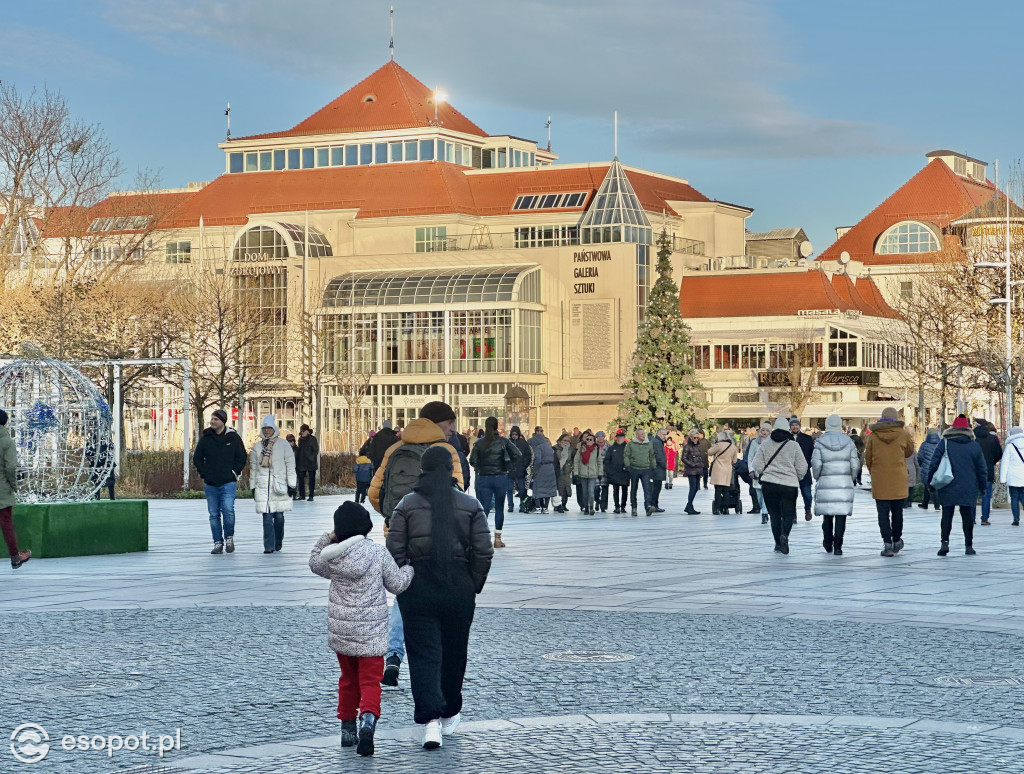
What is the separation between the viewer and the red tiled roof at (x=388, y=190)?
85.8 metres

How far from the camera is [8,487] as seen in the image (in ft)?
57.0

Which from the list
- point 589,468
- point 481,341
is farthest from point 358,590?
point 481,341

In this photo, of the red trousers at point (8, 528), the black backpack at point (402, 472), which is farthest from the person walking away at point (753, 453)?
the black backpack at point (402, 472)

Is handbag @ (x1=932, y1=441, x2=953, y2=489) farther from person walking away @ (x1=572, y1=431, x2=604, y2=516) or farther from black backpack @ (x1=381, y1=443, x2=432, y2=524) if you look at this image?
person walking away @ (x1=572, y1=431, x2=604, y2=516)

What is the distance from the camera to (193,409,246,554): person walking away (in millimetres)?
19734

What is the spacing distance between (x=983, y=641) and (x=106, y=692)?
6033 mm

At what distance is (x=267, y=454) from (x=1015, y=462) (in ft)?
38.9

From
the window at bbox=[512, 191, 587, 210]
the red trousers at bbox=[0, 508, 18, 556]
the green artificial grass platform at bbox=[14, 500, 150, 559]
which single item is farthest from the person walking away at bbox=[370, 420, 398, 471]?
the window at bbox=[512, 191, 587, 210]

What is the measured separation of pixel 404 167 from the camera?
8881cm

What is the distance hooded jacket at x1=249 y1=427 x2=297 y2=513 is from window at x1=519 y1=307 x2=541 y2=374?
6052 cm

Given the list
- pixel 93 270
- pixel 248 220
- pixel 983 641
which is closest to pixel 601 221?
pixel 248 220

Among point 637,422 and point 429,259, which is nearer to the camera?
point 637,422

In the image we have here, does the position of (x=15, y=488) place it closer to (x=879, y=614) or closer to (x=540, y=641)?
(x=540, y=641)

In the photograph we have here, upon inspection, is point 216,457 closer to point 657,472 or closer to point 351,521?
point 351,521
